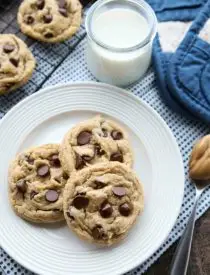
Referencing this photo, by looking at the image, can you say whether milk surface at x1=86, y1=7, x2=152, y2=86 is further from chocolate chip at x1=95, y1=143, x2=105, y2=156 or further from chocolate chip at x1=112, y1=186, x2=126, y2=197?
chocolate chip at x1=112, y1=186, x2=126, y2=197

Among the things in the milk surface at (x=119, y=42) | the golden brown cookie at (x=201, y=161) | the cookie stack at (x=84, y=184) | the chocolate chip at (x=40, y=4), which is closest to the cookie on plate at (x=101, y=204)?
the cookie stack at (x=84, y=184)

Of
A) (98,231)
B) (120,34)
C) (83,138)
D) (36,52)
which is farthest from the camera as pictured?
(36,52)

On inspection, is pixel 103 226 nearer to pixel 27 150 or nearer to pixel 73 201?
pixel 73 201

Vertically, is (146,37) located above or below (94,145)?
above

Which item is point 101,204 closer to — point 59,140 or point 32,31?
point 59,140

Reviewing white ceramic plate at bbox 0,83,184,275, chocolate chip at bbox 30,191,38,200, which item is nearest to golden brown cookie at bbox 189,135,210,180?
white ceramic plate at bbox 0,83,184,275

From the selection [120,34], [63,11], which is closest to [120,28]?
[120,34]

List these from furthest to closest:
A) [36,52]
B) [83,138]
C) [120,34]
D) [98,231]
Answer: [36,52]
[120,34]
[83,138]
[98,231]

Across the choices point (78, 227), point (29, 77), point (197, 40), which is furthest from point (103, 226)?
point (197, 40)
